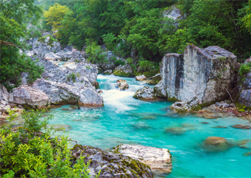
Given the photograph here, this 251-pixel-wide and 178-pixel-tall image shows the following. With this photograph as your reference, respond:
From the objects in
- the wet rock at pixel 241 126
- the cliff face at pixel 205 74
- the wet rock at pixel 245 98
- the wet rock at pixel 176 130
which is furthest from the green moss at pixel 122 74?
the wet rock at pixel 241 126

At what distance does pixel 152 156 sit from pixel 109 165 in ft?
7.36

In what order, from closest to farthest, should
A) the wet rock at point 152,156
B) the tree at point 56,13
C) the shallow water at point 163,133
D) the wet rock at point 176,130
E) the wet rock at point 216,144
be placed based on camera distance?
the wet rock at point 152,156 < the shallow water at point 163,133 < the wet rock at point 216,144 < the wet rock at point 176,130 < the tree at point 56,13

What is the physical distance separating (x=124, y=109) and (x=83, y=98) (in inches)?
111

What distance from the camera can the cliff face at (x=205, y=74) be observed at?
11242 millimetres

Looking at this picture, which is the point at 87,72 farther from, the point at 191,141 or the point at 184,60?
the point at 191,141

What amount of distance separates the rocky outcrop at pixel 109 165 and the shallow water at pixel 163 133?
165 centimetres

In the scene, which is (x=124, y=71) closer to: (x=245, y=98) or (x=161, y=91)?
(x=161, y=91)

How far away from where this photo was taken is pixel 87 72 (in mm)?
15820

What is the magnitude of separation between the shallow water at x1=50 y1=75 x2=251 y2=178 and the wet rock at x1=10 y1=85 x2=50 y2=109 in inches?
32.5

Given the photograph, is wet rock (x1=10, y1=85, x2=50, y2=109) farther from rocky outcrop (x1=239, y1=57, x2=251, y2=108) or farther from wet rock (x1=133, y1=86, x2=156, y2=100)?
rocky outcrop (x1=239, y1=57, x2=251, y2=108)

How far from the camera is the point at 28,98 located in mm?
10398

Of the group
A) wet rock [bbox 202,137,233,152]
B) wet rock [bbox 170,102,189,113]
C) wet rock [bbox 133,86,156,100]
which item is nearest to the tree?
wet rock [bbox 133,86,156,100]

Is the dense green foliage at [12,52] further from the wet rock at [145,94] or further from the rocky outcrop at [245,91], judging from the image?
the rocky outcrop at [245,91]

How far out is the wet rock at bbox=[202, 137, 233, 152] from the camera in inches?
269
